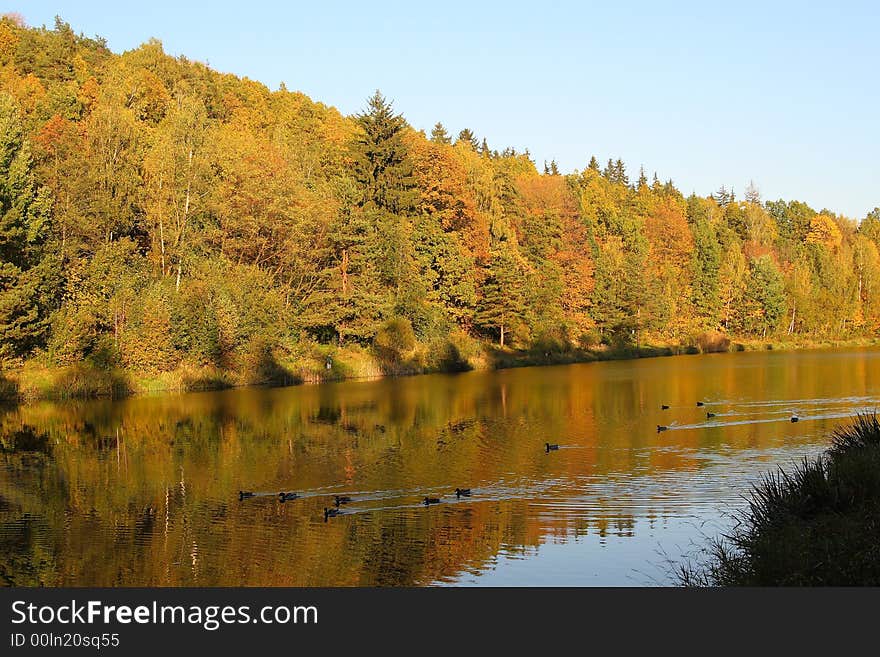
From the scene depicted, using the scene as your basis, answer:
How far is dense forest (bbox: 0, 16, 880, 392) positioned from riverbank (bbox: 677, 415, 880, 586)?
36.6 meters

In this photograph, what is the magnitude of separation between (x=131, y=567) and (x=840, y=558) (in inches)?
402

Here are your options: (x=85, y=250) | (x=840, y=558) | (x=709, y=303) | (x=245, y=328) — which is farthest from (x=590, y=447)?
(x=709, y=303)

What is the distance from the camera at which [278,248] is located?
6125 centimetres

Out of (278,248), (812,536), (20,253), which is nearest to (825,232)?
(278,248)

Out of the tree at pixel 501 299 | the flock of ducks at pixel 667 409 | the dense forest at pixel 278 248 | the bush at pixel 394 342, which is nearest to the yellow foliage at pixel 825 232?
the dense forest at pixel 278 248

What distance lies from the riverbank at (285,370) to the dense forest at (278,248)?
0.89 feet

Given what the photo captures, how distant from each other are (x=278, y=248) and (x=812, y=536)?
5196 cm

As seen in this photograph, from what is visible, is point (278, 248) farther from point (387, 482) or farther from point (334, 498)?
point (334, 498)

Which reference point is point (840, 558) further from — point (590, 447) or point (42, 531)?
point (590, 447)

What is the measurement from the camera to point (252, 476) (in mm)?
23391

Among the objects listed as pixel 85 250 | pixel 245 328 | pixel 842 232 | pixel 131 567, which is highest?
pixel 842 232

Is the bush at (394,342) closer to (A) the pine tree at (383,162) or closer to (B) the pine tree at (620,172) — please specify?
(A) the pine tree at (383,162)

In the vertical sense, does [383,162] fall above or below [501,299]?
above

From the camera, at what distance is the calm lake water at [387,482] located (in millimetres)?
15031
